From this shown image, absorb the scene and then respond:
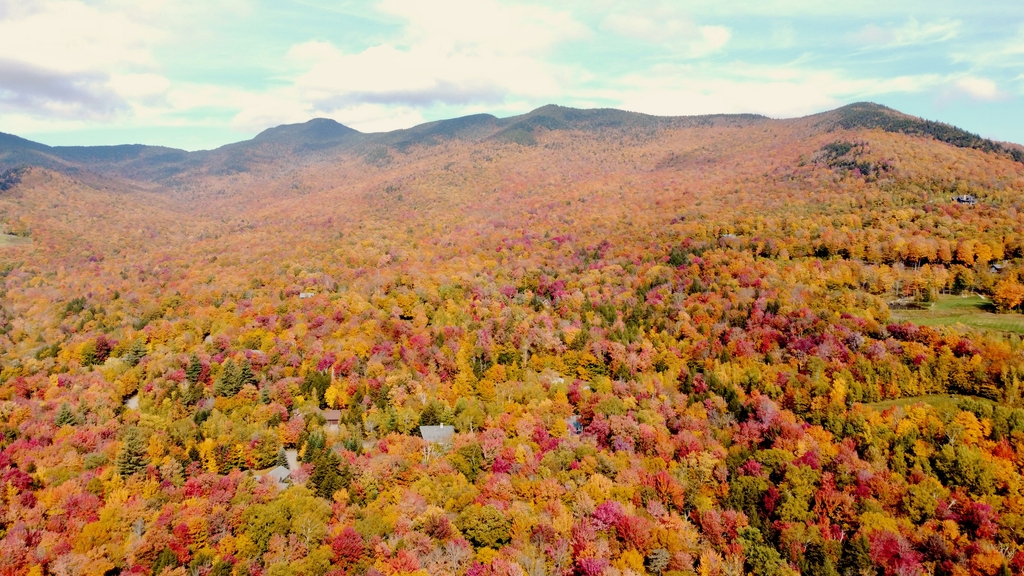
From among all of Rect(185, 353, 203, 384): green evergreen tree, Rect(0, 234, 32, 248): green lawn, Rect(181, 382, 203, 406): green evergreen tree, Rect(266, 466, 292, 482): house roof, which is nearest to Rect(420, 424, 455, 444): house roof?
Rect(266, 466, 292, 482): house roof

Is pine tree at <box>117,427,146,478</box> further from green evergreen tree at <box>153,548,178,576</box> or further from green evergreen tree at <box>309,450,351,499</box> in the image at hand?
green evergreen tree at <box>309,450,351,499</box>

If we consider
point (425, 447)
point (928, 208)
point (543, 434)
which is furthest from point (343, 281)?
point (928, 208)

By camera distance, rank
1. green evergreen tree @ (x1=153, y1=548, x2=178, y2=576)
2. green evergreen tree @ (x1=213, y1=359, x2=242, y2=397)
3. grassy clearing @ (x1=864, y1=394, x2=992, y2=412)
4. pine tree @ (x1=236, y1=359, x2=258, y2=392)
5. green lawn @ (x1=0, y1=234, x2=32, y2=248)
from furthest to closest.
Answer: green lawn @ (x1=0, y1=234, x2=32, y2=248) < pine tree @ (x1=236, y1=359, x2=258, y2=392) < green evergreen tree @ (x1=213, y1=359, x2=242, y2=397) < grassy clearing @ (x1=864, y1=394, x2=992, y2=412) < green evergreen tree @ (x1=153, y1=548, x2=178, y2=576)

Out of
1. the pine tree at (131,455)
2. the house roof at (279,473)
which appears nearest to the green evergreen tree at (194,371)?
the pine tree at (131,455)

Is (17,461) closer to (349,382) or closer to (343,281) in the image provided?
(349,382)

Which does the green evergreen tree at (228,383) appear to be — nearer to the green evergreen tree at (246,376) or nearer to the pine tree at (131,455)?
the green evergreen tree at (246,376)

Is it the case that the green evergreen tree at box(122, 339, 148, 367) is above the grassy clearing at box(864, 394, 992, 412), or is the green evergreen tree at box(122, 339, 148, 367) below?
below
